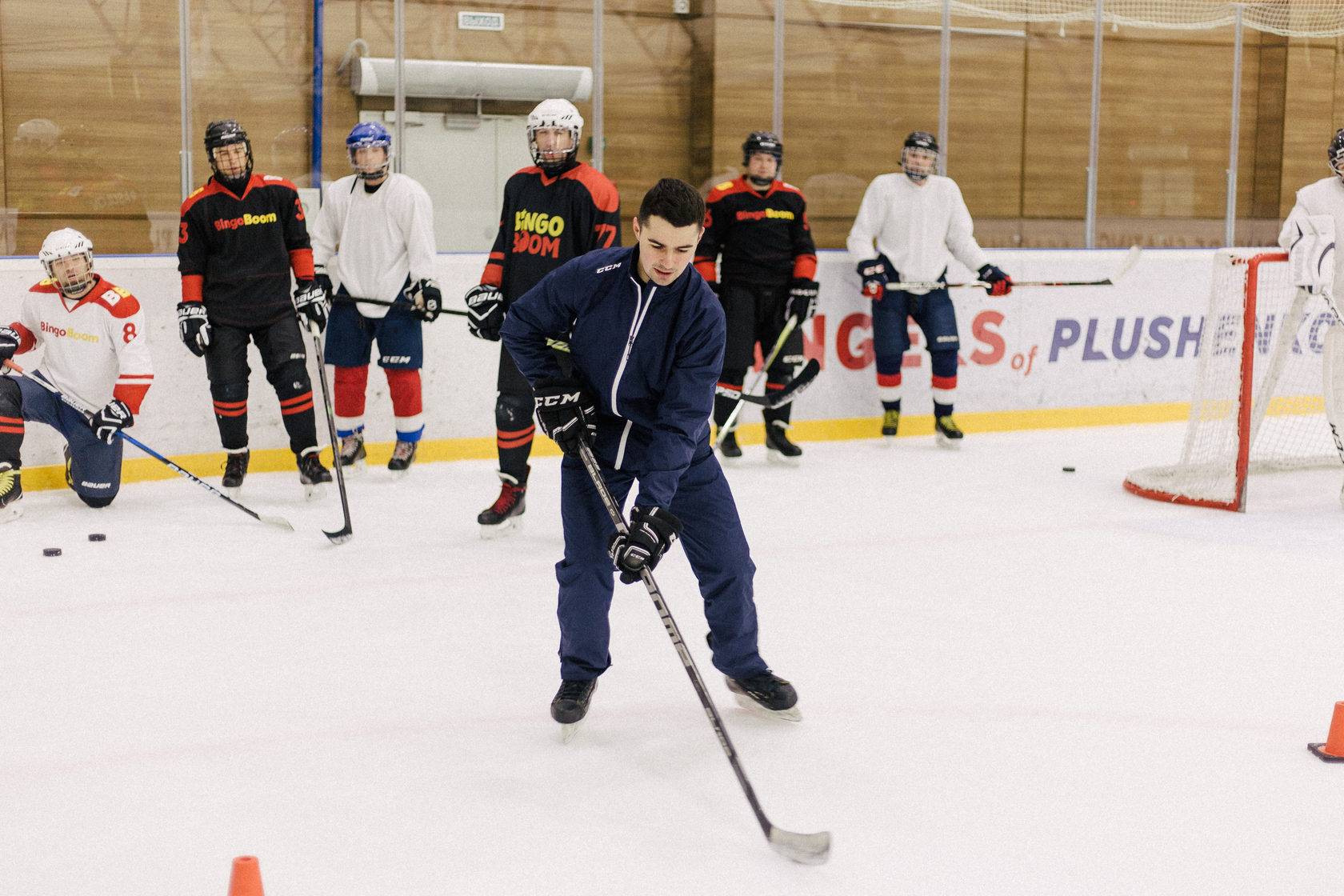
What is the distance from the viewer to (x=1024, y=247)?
7004 mm

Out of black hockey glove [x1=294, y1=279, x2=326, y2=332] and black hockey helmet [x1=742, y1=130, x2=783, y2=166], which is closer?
black hockey glove [x1=294, y1=279, x2=326, y2=332]

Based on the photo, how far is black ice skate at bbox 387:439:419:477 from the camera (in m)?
5.16

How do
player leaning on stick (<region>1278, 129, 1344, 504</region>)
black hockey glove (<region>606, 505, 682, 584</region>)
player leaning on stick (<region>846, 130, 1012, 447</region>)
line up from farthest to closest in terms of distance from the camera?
player leaning on stick (<region>846, 130, 1012, 447</region>), player leaning on stick (<region>1278, 129, 1344, 504</region>), black hockey glove (<region>606, 505, 682, 584</region>)

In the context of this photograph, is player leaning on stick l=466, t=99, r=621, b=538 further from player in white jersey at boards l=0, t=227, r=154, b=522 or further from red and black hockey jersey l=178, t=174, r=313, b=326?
player in white jersey at boards l=0, t=227, r=154, b=522

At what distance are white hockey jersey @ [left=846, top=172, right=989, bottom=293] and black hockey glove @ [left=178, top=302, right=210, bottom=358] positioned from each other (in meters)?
2.83

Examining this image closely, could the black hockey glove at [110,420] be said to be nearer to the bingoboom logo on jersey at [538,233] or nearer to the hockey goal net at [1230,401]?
the bingoboom logo on jersey at [538,233]

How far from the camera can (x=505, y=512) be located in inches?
165

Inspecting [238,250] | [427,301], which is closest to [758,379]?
[427,301]

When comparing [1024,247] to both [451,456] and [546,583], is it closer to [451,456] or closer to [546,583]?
[451,456]

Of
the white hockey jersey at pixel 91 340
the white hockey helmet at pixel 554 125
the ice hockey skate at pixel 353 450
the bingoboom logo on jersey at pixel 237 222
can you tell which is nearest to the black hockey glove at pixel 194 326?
the white hockey jersey at pixel 91 340

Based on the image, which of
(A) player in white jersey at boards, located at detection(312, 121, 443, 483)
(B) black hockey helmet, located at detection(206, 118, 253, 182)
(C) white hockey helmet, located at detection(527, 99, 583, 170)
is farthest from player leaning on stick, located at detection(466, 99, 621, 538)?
(B) black hockey helmet, located at detection(206, 118, 253, 182)

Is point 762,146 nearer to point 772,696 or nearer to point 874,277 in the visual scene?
point 874,277

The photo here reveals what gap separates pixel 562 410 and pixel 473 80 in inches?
169

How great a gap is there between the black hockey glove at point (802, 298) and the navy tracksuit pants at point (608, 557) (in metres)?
3.07
